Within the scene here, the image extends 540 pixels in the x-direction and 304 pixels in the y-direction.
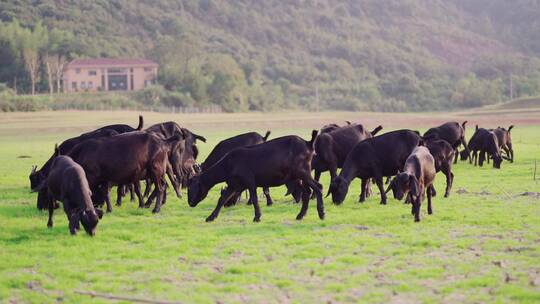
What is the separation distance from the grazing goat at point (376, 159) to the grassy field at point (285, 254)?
50 cm

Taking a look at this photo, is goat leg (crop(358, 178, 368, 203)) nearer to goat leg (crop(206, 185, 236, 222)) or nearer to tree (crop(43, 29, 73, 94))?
goat leg (crop(206, 185, 236, 222))

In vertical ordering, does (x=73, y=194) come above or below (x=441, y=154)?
below

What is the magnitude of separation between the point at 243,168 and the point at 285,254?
3283 millimetres

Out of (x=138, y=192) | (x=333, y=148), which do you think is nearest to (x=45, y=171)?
(x=138, y=192)

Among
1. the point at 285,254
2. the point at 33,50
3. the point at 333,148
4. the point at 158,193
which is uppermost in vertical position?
the point at 33,50

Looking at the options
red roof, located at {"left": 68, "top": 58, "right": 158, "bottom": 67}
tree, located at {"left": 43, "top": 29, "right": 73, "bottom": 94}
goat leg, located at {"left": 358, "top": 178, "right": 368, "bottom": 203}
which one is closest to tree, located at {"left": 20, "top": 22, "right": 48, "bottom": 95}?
tree, located at {"left": 43, "top": 29, "right": 73, "bottom": 94}

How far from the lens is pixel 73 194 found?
12.4 metres

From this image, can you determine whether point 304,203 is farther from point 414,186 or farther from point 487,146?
point 487,146

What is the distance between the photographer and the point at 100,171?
14.6 meters

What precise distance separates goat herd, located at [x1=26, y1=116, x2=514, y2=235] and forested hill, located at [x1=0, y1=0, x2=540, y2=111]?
7087cm

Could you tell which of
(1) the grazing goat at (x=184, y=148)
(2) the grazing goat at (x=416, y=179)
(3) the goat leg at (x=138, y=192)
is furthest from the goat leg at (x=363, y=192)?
(1) the grazing goat at (x=184, y=148)

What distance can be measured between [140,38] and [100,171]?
128 m

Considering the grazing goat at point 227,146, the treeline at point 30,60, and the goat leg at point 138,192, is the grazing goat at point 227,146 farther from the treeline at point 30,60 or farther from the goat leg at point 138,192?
the treeline at point 30,60

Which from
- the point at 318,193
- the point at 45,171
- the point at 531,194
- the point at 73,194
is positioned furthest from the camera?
the point at 531,194
